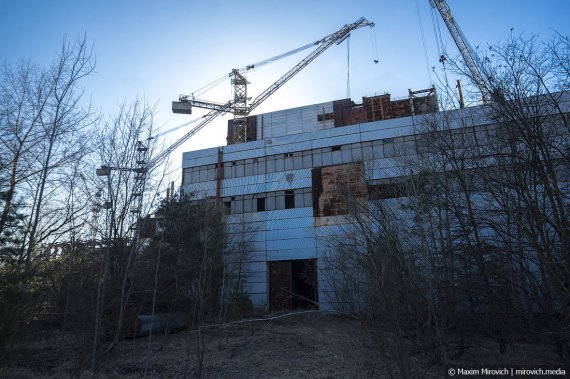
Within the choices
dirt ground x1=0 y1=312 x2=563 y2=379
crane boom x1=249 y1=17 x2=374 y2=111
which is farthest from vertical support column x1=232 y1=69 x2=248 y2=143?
dirt ground x1=0 y1=312 x2=563 y2=379

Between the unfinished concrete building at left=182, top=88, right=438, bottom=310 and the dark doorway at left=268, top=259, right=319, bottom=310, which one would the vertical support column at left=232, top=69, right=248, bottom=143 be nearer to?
the unfinished concrete building at left=182, top=88, right=438, bottom=310

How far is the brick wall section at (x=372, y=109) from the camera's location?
35916 mm

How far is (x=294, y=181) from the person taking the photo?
34.4m

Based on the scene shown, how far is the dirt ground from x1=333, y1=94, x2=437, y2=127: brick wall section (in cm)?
2359

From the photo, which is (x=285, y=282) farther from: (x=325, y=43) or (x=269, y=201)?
(x=325, y=43)

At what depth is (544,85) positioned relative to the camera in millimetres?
7809

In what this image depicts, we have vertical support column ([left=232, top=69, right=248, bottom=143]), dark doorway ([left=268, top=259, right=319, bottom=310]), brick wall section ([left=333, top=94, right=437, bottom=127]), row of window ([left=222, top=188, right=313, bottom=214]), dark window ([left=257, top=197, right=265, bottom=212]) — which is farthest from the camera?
vertical support column ([left=232, top=69, right=248, bottom=143])

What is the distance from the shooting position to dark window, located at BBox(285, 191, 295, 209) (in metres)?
34.0

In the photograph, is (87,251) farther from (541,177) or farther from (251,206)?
(251,206)

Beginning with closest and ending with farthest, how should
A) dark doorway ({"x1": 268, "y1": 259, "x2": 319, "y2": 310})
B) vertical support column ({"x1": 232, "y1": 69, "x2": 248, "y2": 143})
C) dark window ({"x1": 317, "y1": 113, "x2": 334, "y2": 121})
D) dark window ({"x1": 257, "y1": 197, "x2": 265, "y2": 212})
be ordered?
dark doorway ({"x1": 268, "y1": 259, "x2": 319, "y2": 310}), dark window ({"x1": 257, "y1": 197, "x2": 265, "y2": 212}), dark window ({"x1": 317, "y1": 113, "x2": 334, "y2": 121}), vertical support column ({"x1": 232, "y1": 69, "x2": 248, "y2": 143})

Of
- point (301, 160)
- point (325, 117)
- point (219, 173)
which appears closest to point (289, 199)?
point (301, 160)

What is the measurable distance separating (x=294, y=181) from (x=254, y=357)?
20.5 m

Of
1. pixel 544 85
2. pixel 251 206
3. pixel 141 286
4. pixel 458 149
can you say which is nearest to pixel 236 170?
pixel 251 206

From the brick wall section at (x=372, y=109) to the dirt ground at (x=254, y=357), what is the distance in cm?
2359
